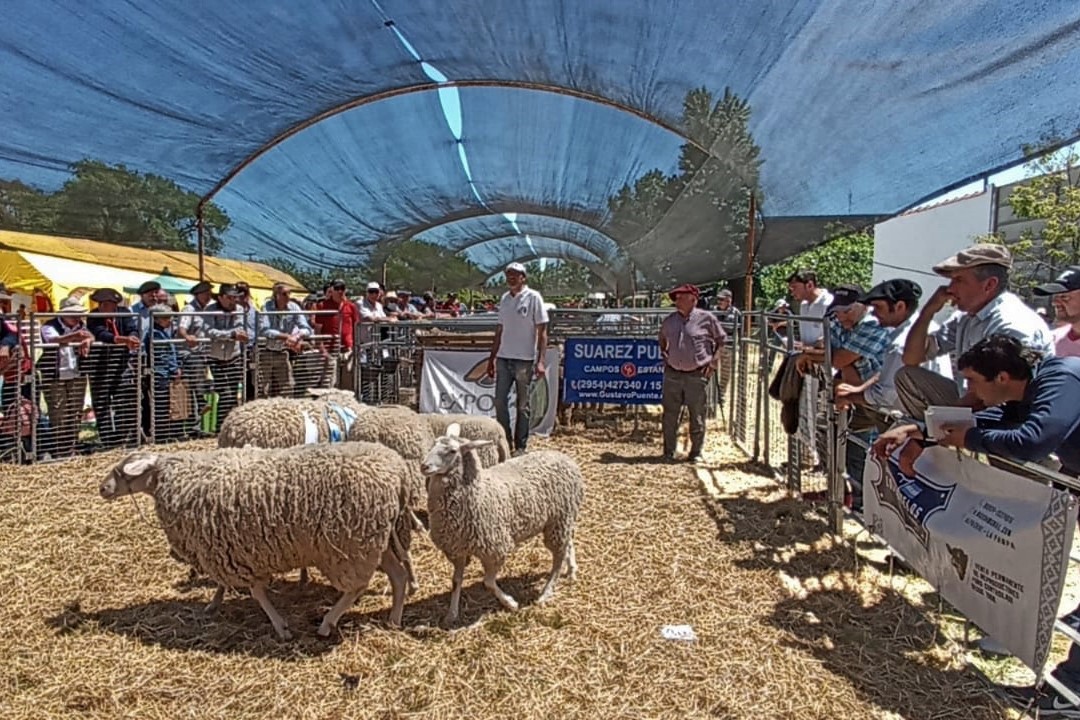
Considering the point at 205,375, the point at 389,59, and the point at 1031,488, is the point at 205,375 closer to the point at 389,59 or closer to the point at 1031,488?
the point at 389,59

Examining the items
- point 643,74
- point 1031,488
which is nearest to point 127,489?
point 1031,488

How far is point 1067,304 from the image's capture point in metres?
3.64

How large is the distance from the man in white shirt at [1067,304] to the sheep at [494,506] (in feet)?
8.66

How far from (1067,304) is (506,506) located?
3.10 metres

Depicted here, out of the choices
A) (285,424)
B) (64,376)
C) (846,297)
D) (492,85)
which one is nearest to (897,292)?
(846,297)

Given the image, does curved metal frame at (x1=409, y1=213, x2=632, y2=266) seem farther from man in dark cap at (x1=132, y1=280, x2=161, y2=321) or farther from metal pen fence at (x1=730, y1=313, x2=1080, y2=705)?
metal pen fence at (x1=730, y1=313, x2=1080, y2=705)

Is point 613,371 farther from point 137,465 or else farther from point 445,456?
point 137,465

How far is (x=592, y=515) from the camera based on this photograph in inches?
211

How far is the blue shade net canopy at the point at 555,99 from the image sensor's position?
6.38 metres

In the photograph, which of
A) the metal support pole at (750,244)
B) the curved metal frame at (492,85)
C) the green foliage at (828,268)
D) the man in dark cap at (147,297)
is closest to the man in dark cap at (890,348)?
the curved metal frame at (492,85)

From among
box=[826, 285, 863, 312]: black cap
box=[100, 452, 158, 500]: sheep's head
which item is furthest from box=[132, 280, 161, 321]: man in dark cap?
box=[826, 285, 863, 312]: black cap

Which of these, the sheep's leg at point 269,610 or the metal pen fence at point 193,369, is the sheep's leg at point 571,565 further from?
the metal pen fence at point 193,369

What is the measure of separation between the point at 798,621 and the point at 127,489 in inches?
136

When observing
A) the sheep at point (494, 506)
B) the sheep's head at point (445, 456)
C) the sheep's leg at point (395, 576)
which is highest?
the sheep's head at point (445, 456)
